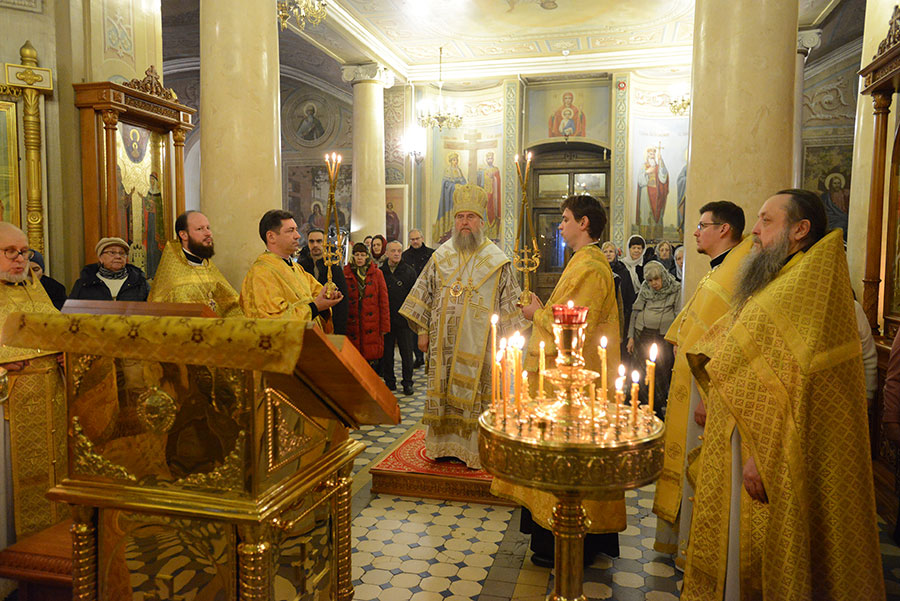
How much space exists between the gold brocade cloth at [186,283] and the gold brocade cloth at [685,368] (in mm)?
2719

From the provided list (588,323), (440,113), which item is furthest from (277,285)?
(440,113)

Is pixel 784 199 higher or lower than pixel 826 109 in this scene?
lower

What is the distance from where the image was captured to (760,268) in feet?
7.59

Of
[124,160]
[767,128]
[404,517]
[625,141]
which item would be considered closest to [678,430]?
[404,517]

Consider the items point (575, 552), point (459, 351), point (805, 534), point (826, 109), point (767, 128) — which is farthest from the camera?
point (826, 109)

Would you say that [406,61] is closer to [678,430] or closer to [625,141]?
[625,141]

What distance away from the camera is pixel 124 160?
4879 millimetres

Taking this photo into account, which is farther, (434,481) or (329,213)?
(434,481)

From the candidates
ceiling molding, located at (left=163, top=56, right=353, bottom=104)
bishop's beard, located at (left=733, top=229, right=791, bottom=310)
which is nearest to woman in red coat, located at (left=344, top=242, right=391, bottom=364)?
bishop's beard, located at (left=733, top=229, right=791, bottom=310)

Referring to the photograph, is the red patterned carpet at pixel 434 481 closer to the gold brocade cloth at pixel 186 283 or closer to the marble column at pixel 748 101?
the gold brocade cloth at pixel 186 283

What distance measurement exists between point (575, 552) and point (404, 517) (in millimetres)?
2107

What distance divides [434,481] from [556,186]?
1113 centimetres

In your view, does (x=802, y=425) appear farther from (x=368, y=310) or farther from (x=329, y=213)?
(x=368, y=310)

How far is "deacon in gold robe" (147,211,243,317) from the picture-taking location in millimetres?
4020
